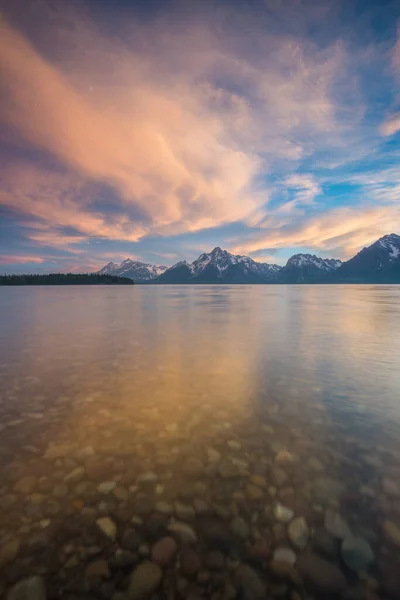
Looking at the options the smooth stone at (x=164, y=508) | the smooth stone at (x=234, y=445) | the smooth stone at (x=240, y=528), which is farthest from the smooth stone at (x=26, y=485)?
the smooth stone at (x=234, y=445)

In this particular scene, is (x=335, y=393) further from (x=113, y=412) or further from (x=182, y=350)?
(x=182, y=350)

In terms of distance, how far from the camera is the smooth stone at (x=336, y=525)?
4664 mm

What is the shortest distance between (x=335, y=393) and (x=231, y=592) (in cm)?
837

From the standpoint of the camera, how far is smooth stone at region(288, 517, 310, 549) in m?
4.55

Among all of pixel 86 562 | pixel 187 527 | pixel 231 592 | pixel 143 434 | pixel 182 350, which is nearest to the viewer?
pixel 231 592

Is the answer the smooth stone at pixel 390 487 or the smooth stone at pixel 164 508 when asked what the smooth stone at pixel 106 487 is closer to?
the smooth stone at pixel 164 508

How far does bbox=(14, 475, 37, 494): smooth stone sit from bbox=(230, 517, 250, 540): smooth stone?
3.90m

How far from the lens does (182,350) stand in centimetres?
1808

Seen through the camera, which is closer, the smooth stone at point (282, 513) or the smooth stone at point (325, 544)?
the smooth stone at point (325, 544)

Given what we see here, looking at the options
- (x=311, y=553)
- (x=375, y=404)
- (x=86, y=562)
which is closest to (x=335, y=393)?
(x=375, y=404)

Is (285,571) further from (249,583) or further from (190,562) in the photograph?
(190,562)

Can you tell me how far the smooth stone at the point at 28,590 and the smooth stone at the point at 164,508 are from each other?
1.95m

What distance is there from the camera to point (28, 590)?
12.3 ft

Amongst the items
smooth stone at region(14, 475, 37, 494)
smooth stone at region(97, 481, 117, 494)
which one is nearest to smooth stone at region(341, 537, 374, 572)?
smooth stone at region(97, 481, 117, 494)
